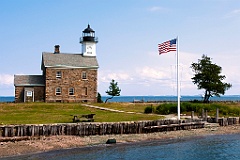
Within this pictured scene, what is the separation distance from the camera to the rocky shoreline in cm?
2413

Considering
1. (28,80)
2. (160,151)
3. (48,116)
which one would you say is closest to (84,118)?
(48,116)

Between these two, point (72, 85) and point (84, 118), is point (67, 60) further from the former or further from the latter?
point (84, 118)

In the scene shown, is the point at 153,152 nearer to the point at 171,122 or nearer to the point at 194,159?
the point at 194,159

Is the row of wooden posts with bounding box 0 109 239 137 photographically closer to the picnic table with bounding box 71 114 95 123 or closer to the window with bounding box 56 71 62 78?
the picnic table with bounding box 71 114 95 123

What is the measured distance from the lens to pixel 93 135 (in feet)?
100

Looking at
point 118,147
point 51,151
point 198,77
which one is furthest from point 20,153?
point 198,77

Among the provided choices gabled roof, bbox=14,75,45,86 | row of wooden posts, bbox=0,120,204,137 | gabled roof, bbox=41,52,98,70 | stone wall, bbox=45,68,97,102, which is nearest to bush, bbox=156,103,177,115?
row of wooden posts, bbox=0,120,204,137

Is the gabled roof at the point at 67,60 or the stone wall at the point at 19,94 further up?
the gabled roof at the point at 67,60

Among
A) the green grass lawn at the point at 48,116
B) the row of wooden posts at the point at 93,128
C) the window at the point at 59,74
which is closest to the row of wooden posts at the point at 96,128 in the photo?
the row of wooden posts at the point at 93,128

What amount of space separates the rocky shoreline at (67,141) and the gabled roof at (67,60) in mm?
32163

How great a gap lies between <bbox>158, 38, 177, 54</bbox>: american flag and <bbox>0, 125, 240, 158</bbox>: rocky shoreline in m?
8.52

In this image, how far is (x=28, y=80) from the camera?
61.6 meters

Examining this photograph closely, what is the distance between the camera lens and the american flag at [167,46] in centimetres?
3734

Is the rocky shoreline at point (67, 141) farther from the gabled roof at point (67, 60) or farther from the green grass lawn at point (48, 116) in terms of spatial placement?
A: the gabled roof at point (67, 60)
